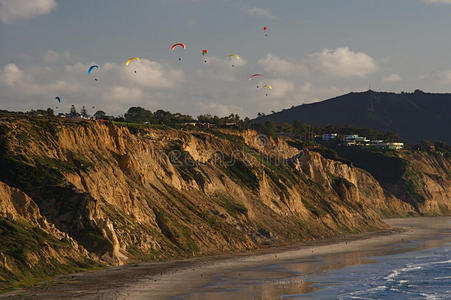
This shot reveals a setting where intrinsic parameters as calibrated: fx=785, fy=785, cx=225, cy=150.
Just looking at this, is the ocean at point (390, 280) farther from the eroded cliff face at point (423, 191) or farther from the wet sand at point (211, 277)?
the eroded cliff face at point (423, 191)

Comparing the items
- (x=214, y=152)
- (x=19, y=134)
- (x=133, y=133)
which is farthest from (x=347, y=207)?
(x=19, y=134)

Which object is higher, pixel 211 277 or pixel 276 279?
pixel 211 277

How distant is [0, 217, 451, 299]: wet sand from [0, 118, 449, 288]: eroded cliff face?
3.97m

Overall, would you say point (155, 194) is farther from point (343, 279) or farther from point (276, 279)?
point (343, 279)

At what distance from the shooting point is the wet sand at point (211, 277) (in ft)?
175

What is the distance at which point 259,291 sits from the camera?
184 ft

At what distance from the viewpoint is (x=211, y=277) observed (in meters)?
63.0

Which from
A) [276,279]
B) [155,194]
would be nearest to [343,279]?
[276,279]

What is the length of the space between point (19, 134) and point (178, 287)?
1091 inches

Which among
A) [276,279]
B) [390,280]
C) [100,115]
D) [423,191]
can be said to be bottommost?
[390,280]

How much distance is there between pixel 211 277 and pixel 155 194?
23.0 meters

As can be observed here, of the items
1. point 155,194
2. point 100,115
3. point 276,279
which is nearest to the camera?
point 276,279

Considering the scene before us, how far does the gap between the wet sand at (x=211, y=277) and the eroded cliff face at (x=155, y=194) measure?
397cm

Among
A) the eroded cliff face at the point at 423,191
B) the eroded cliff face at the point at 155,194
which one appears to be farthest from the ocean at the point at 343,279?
the eroded cliff face at the point at 423,191
